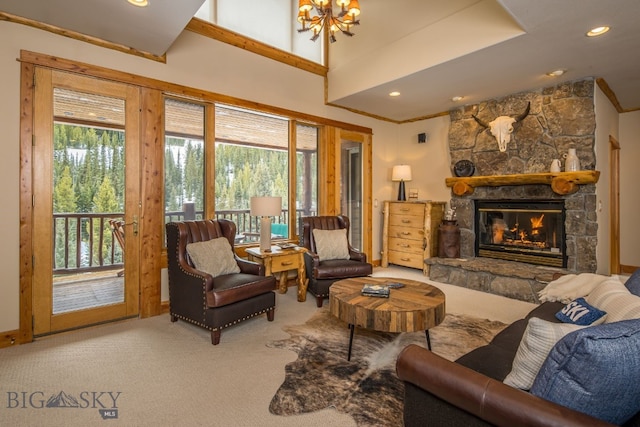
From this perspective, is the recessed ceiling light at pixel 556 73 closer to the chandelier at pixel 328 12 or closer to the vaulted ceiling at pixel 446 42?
the vaulted ceiling at pixel 446 42

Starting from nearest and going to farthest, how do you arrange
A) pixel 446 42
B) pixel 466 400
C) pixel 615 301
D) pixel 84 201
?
pixel 466 400 → pixel 615 301 → pixel 84 201 → pixel 446 42

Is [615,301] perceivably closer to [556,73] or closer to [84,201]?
[556,73]

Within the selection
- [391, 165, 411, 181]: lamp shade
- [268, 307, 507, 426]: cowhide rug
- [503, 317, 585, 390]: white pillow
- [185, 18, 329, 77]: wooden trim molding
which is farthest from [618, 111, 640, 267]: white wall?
[503, 317, 585, 390]: white pillow

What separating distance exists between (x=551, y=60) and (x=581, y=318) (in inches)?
121

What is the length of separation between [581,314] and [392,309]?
1048mm

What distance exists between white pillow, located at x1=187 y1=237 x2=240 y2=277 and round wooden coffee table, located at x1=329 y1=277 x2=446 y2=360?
1.26m

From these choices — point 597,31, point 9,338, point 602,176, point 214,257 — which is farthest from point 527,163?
point 9,338

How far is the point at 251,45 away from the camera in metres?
4.29

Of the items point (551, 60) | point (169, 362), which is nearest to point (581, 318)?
point (169, 362)

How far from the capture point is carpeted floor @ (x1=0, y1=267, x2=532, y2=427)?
1.89 meters

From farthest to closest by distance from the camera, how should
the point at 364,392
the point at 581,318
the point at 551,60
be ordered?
the point at 551,60 → the point at 364,392 → the point at 581,318

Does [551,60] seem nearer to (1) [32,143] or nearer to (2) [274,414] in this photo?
(2) [274,414]

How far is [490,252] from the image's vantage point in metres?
5.10

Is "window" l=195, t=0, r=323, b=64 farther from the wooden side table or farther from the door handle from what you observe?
the wooden side table
